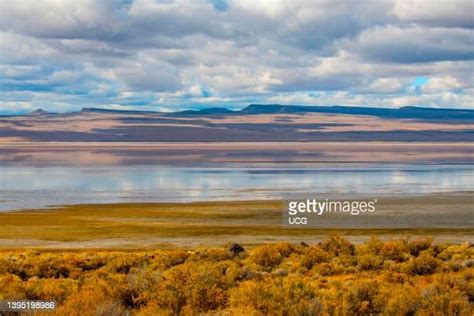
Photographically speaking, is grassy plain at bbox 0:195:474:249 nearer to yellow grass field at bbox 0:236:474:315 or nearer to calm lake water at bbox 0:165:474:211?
Answer: calm lake water at bbox 0:165:474:211

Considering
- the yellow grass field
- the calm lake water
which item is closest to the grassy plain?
the calm lake water

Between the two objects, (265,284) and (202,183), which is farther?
(202,183)

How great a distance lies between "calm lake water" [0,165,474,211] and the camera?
170ft

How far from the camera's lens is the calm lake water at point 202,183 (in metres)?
51.7

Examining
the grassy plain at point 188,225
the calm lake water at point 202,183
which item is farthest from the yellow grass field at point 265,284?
the calm lake water at point 202,183

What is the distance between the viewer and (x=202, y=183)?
208 feet

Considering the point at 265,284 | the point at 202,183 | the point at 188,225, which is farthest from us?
the point at 202,183

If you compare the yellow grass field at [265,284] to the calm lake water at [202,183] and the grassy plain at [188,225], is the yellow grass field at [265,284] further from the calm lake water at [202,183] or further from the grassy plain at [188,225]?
the calm lake water at [202,183]

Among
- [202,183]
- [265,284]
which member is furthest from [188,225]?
[202,183]

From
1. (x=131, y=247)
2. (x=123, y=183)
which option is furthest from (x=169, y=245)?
(x=123, y=183)

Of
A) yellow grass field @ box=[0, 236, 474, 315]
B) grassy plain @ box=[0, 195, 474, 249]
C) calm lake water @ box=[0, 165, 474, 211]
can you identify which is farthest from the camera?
calm lake water @ box=[0, 165, 474, 211]

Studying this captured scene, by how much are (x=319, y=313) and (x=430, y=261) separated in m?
8.97

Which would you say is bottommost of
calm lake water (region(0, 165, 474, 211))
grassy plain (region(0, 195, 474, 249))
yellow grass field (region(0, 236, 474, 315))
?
grassy plain (region(0, 195, 474, 249))

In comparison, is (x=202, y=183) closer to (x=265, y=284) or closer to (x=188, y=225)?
(x=188, y=225)
